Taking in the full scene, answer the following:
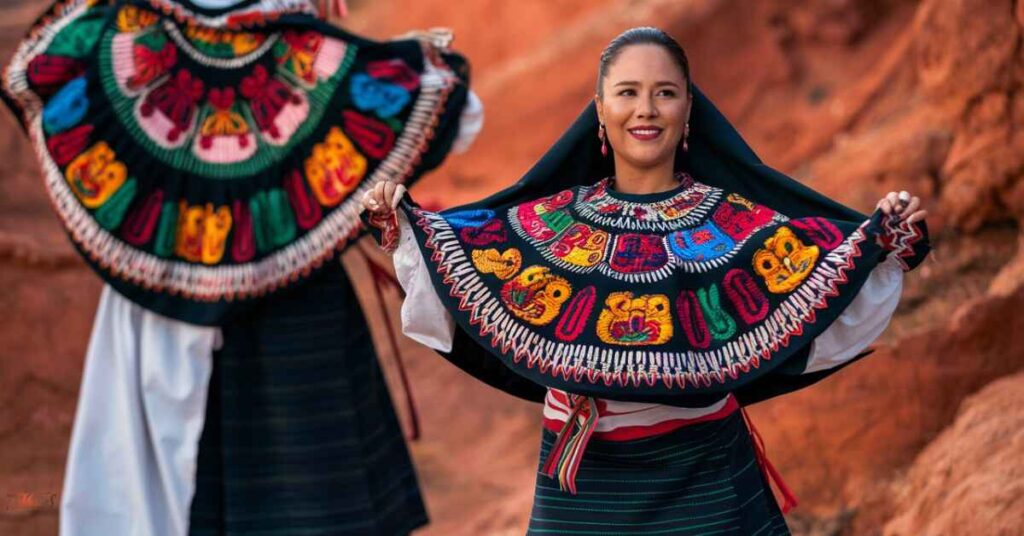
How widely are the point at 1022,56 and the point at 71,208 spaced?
11.4 feet

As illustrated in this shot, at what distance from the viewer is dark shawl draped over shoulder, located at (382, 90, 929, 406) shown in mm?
2861

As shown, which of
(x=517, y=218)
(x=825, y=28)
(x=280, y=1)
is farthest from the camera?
(x=825, y=28)

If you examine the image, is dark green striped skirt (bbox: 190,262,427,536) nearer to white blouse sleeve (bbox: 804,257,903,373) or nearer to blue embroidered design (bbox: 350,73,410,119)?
blue embroidered design (bbox: 350,73,410,119)

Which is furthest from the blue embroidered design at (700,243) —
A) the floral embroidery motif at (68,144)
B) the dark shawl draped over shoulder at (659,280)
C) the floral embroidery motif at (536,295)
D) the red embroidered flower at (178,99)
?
the floral embroidery motif at (68,144)

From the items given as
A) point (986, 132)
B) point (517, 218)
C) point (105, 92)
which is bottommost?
point (105, 92)

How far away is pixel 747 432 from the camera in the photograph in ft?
10.6

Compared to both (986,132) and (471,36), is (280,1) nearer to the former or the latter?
(986,132)

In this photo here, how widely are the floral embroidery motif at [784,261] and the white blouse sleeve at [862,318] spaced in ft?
0.42

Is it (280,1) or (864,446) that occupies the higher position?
(280,1)

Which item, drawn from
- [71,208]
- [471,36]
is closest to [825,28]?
[471,36]

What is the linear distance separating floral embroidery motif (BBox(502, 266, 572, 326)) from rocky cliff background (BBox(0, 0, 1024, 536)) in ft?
5.53

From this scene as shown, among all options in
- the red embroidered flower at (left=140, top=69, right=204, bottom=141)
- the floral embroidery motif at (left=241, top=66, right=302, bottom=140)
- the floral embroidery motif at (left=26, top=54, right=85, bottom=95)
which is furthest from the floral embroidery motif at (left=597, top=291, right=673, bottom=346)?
the floral embroidery motif at (left=26, top=54, right=85, bottom=95)

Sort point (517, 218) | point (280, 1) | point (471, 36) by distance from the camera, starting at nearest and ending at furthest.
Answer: point (517, 218), point (280, 1), point (471, 36)

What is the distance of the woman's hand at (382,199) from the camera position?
117 inches
